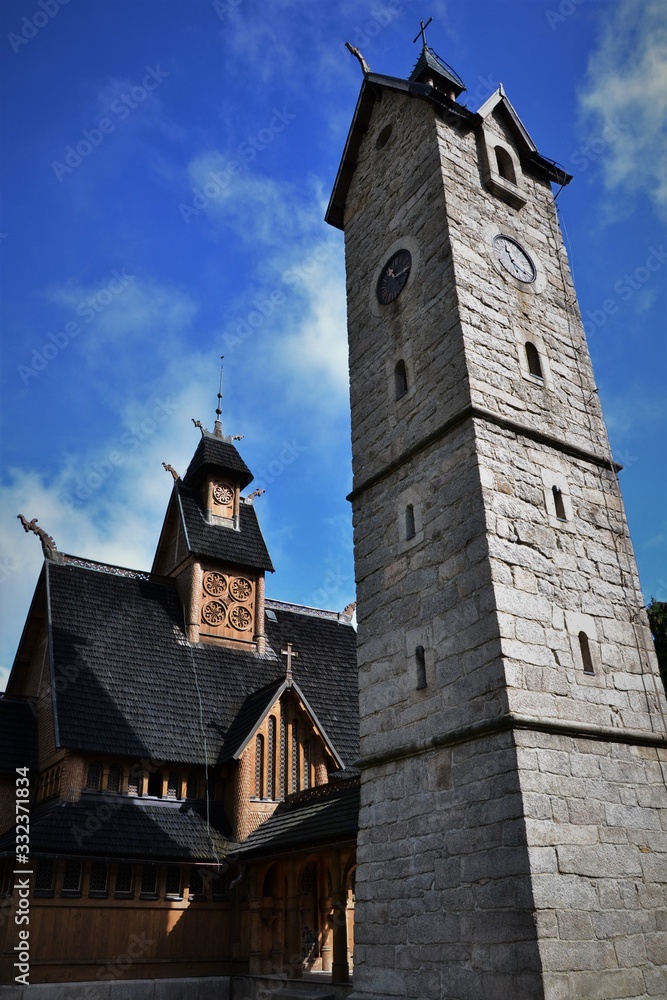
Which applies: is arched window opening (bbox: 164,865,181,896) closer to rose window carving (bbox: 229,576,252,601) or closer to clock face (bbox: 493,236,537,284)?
rose window carving (bbox: 229,576,252,601)

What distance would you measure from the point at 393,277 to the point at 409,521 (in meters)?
4.41

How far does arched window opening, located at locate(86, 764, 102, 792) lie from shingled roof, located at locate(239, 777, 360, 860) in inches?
133

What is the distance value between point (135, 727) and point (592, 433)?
11.8 m

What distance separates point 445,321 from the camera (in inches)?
446

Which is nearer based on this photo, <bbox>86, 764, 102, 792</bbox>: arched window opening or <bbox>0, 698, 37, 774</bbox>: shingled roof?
<bbox>86, 764, 102, 792</bbox>: arched window opening

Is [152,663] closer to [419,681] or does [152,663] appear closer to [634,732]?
[419,681]

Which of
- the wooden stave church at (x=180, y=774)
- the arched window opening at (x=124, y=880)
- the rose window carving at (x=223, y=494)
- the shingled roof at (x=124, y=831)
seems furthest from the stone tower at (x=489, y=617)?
the rose window carving at (x=223, y=494)

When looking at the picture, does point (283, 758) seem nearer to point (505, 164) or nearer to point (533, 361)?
point (533, 361)

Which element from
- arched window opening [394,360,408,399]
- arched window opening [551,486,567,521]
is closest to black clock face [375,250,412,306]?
arched window opening [394,360,408,399]

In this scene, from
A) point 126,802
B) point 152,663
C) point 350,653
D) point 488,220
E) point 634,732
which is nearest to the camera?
point 634,732

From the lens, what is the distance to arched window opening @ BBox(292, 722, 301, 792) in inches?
749

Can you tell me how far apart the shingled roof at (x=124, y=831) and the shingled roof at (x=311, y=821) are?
3.00ft

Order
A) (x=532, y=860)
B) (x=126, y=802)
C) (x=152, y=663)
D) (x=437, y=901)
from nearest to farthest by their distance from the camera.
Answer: (x=532, y=860) < (x=437, y=901) < (x=126, y=802) < (x=152, y=663)

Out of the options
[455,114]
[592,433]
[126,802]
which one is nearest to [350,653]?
[126,802]
